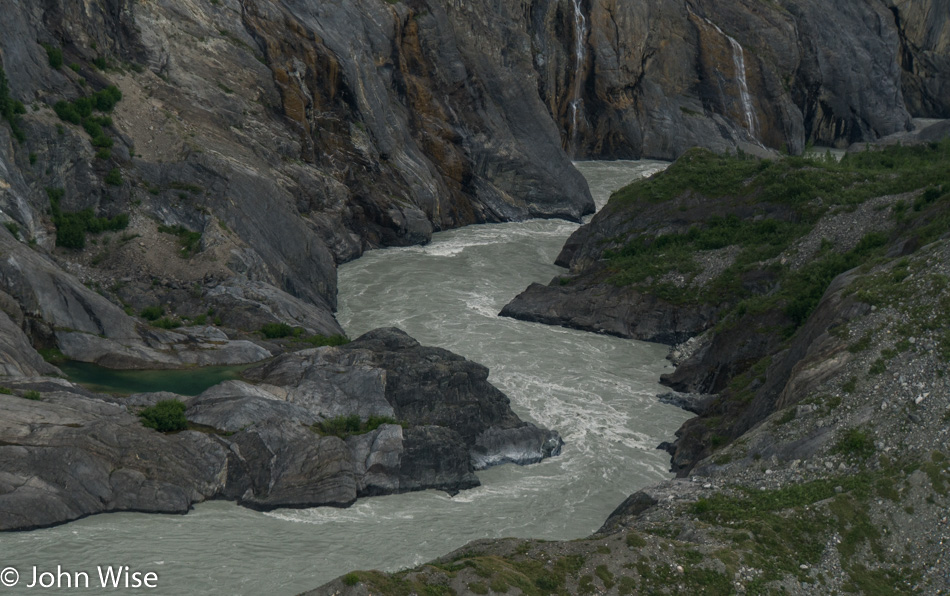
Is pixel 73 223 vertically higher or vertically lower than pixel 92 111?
lower

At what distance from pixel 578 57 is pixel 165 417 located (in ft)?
217

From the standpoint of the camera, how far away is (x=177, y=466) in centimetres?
3162

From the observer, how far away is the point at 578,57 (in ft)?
300

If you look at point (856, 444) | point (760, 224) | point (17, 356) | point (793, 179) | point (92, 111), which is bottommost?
point (856, 444)

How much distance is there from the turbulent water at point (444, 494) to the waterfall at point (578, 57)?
29.8 m

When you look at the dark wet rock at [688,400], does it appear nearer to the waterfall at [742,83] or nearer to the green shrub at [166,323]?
Result: the green shrub at [166,323]

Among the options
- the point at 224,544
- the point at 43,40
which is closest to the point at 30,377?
the point at 224,544

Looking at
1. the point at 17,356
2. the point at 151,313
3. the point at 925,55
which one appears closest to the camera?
the point at 17,356

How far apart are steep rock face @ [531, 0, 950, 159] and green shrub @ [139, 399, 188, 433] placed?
5887 centimetres

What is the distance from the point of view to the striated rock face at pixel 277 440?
29562mm

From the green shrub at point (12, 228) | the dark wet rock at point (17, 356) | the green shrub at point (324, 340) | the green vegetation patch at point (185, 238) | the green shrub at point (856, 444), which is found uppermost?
the green shrub at point (12, 228)

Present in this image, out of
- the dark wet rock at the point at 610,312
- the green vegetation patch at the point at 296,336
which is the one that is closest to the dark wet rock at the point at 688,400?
the dark wet rock at the point at 610,312

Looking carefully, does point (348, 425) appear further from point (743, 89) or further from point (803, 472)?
point (743, 89)

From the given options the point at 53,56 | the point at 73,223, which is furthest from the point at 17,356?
the point at 53,56
